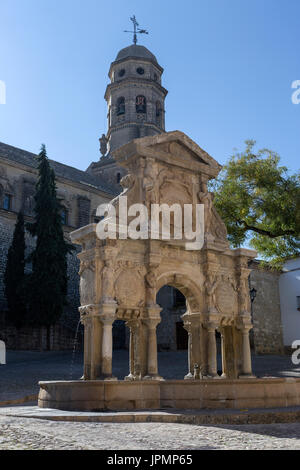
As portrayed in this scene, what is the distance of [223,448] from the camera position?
543 centimetres

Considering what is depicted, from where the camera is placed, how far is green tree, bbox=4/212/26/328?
1031 inches

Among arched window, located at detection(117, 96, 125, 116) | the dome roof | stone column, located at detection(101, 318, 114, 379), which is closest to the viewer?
stone column, located at detection(101, 318, 114, 379)

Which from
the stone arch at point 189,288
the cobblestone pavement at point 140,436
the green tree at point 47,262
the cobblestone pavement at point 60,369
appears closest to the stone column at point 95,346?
the stone arch at point 189,288

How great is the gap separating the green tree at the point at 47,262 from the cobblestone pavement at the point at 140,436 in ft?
58.8

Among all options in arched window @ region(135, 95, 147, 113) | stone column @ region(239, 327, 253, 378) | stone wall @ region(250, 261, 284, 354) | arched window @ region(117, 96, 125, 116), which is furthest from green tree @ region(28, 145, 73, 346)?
stone column @ region(239, 327, 253, 378)

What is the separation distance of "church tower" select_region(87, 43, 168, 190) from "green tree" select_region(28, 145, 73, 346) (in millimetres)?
11802

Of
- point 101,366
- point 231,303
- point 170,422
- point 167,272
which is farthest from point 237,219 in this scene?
point 170,422

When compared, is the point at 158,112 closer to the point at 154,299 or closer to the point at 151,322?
the point at 154,299

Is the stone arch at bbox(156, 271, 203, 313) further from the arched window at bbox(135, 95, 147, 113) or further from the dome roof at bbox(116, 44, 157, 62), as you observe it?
the dome roof at bbox(116, 44, 157, 62)

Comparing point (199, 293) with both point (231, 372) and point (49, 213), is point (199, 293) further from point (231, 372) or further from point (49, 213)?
point (49, 213)

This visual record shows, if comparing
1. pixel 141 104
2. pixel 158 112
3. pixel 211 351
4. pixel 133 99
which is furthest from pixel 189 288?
pixel 158 112

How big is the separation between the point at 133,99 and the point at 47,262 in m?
18.8

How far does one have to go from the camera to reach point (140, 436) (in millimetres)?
6148
